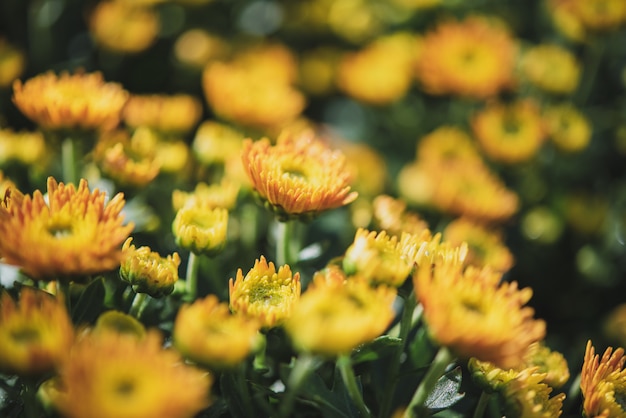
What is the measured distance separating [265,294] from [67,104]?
47 cm

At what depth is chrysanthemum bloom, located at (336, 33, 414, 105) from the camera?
166 centimetres

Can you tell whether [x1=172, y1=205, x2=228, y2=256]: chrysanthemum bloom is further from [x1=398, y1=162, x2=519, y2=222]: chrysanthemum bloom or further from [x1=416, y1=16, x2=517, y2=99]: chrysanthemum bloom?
[x1=416, y1=16, x2=517, y2=99]: chrysanthemum bloom

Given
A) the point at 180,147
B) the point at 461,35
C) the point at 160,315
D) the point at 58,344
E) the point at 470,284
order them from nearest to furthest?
1. the point at 58,344
2. the point at 470,284
3. the point at 160,315
4. the point at 180,147
5. the point at 461,35

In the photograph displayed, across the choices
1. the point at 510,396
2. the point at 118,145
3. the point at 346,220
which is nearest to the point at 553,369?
the point at 510,396

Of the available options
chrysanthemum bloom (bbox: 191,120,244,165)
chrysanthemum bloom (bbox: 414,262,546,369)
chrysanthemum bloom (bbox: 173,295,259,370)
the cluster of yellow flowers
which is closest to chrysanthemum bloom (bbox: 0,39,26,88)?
the cluster of yellow flowers

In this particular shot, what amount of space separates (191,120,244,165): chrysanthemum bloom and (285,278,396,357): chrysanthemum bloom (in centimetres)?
58

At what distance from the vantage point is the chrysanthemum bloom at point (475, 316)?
698 mm

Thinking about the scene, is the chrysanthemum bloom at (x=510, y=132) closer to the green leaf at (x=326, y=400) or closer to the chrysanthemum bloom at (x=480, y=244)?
the chrysanthemum bloom at (x=480, y=244)

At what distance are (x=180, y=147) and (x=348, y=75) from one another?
646mm

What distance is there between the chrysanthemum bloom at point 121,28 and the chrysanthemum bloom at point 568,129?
1.05 m

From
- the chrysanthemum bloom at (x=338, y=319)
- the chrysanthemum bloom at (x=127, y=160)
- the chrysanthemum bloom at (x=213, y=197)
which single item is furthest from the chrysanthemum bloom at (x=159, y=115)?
the chrysanthemum bloom at (x=338, y=319)

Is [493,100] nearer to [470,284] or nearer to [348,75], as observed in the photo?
[348,75]

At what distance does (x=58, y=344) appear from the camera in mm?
661

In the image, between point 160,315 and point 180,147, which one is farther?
point 180,147
